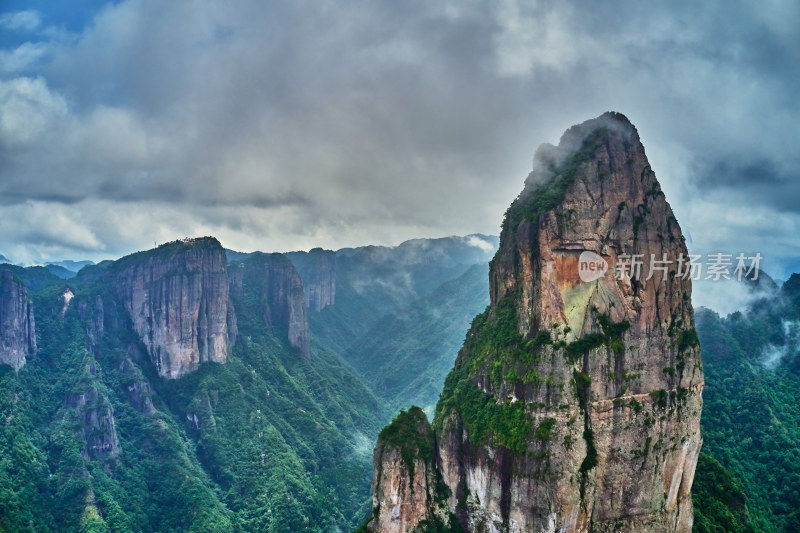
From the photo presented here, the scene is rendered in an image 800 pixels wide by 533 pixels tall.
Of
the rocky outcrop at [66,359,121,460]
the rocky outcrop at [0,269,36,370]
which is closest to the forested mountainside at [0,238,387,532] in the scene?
the rocky outcrop at [66,359,121,460]

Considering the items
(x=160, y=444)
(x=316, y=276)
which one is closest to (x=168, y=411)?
(x=160, y=444)

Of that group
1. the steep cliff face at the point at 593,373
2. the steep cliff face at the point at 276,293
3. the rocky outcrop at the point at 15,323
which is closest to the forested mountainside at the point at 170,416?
the rocky outcrop at the point at 15,323

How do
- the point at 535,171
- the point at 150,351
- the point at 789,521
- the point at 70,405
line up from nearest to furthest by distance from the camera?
the point at 535,171, the point at 789,521, the point at 70,405, the point at 150,351

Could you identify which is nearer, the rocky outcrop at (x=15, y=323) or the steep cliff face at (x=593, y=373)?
the steep cliff face at (x=593, y=373)

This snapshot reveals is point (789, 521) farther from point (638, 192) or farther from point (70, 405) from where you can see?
point (70, 405)

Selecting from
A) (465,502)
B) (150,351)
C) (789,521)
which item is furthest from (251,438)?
(789,521)

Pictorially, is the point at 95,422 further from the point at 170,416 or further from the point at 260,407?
the point at 260,407

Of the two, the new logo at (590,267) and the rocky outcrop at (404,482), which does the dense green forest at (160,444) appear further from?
the new logo at (590,267)

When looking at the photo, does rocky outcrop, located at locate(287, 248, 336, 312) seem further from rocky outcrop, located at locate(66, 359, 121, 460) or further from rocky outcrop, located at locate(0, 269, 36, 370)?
rocky outcrop, located at locate(66, 359, 121, 460)
